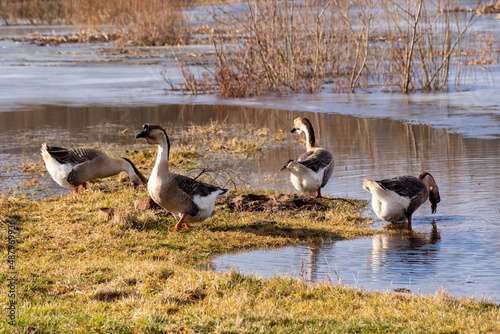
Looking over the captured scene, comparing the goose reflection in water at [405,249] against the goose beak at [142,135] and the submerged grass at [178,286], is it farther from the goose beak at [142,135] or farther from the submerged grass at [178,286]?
the goose beak at [142,135]

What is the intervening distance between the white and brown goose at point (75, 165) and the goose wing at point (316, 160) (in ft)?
9.99

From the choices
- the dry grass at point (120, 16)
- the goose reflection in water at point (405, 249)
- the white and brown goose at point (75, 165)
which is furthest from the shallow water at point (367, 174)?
the dry grass at point (120, 16)

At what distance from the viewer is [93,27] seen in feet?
158

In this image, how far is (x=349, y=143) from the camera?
596 inches

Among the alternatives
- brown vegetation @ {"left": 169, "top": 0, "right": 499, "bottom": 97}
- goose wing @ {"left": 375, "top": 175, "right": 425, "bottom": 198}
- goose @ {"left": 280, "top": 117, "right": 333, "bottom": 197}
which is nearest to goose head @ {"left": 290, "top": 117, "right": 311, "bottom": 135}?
goose @ {"left": 280, "top": 117, "right": 333, "bottom": 197}

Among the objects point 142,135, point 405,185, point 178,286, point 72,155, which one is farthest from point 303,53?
point 178,286

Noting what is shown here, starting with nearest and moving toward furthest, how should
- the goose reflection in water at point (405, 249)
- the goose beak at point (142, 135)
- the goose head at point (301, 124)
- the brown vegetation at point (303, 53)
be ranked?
the goose reflection in water at point (405, 249), the goose beak at point (142, 135), the goose head at point (301, 124), the brown vegetation at point (303, 53)

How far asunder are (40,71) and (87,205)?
2283 centimetres

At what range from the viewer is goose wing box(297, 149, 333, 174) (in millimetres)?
10156

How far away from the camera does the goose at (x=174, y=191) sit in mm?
8195

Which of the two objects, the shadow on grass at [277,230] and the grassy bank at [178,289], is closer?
the grassy bank at [178,289]

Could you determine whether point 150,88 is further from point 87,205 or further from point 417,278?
point 417,278

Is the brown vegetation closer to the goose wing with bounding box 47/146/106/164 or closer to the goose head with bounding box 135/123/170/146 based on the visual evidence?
the goose wing with bounding box 47/146/106/164

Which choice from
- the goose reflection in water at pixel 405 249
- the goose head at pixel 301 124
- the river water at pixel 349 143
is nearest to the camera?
the river water at pixel 349 143
